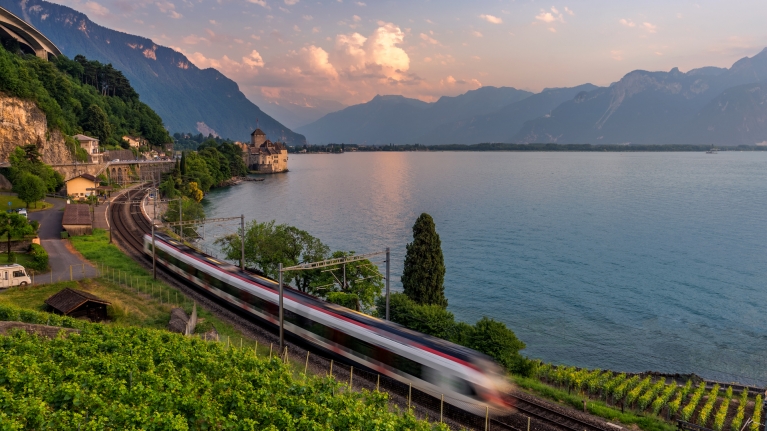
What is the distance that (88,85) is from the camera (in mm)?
112812

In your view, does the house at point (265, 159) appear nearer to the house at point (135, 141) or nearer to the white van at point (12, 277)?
the house at point (135, 141)

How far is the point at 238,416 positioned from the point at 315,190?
109m

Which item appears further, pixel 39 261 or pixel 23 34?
pixel 23 34

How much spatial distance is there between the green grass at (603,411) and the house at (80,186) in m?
66.5

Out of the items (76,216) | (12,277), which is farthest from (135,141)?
(12,277)

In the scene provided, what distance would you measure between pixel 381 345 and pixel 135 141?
11485 centimetres

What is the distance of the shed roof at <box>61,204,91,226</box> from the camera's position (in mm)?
46562

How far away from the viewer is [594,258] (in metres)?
55.7

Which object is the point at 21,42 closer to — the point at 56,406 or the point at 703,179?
the point at 56,406

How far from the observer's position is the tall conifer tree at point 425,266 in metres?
29.9

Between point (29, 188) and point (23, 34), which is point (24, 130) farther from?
point (23, 34)

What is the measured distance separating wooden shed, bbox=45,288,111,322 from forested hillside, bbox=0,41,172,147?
53.0 metres

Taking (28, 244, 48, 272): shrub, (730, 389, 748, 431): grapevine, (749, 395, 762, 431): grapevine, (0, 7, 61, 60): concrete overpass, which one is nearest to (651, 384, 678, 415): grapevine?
(730, 389, 748, 431): grapevine

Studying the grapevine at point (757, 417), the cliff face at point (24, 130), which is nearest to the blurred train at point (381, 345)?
the grapevine at point (757, 417)
